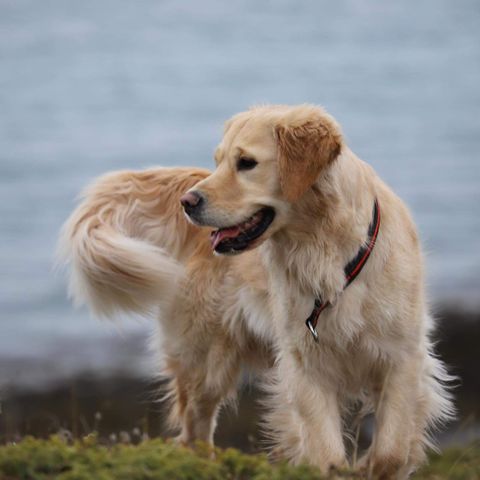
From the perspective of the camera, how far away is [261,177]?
20.2 ft

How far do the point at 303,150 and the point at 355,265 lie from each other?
0.61 m

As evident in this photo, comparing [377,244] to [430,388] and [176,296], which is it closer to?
[430,388]

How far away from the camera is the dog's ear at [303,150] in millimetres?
6082

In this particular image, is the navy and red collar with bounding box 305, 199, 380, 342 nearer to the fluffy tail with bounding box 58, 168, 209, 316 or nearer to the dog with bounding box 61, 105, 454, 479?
the dog with bounding box 61, 105, 454, 479

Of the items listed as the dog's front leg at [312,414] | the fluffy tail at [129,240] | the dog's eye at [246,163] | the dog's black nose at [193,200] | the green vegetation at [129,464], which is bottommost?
the dog's front leg at [312,414]

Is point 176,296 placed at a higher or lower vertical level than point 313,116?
lower

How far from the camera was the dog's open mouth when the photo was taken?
6121 mm

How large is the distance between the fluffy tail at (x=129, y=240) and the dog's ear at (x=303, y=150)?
1.14m

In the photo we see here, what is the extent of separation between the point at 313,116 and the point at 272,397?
1747 mm

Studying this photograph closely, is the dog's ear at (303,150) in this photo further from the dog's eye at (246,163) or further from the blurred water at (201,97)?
the blurred water at (201,97)

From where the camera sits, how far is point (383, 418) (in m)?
6.46

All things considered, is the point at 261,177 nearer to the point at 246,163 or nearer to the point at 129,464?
the point at 246,163

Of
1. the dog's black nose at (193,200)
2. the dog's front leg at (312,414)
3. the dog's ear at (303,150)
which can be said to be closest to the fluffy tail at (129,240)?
the dog's front leg at (312,414)

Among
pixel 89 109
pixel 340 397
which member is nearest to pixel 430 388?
pixel 340 397
